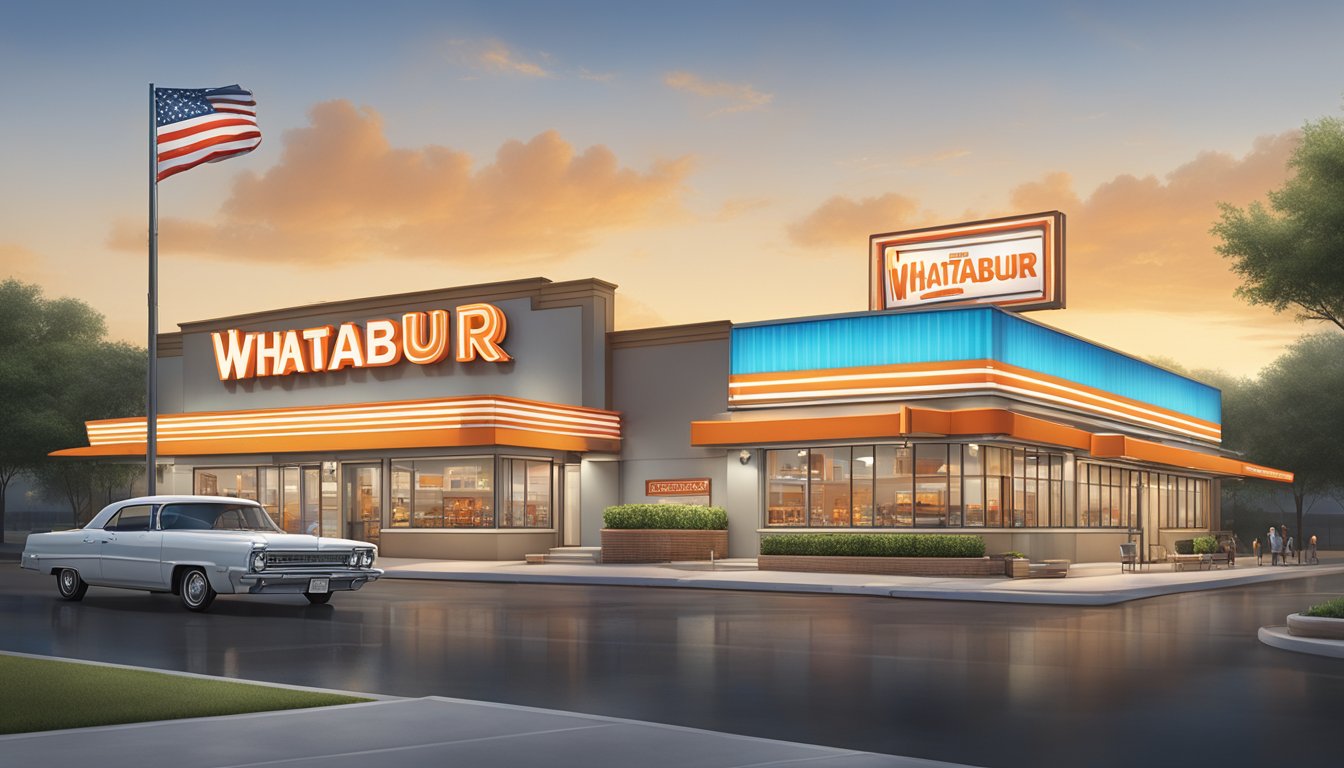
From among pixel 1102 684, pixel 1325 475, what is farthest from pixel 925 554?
pixel 1325 475

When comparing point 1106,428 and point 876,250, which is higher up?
point 876,250

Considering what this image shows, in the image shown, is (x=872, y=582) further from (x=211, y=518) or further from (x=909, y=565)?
(x=211, y=518)

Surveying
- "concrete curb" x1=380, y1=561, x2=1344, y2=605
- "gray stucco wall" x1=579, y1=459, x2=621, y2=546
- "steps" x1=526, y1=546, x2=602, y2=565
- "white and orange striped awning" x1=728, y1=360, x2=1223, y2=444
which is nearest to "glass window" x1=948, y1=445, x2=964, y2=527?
"white and orange striped awning" x1=728, y1=360, x2=1223, y2=444

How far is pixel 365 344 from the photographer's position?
50594mm

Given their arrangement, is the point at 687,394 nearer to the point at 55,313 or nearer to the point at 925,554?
the point at 925,554

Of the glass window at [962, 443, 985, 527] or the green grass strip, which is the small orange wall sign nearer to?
the glass window at [962, 443, 985, 527]

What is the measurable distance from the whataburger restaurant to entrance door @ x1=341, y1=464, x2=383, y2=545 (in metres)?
0.08

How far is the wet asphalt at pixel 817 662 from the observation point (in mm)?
10938

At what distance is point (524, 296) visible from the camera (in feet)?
157

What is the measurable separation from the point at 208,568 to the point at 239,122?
12.0 metres

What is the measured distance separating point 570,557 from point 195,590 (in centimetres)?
2141

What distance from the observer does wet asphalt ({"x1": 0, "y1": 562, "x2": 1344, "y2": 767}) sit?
10.9m

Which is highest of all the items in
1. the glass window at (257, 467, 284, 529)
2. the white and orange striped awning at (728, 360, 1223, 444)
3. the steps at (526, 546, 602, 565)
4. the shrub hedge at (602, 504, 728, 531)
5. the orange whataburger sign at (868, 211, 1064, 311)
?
the orange whataburger sign at (868, 211, 1064, 311)

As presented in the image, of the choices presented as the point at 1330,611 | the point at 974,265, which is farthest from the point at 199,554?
the point at 974,265
